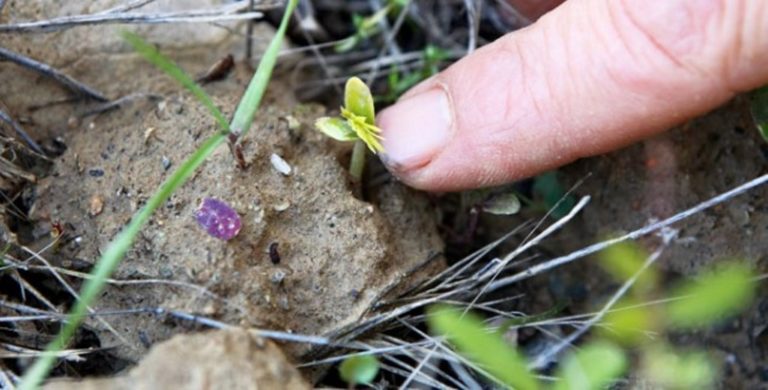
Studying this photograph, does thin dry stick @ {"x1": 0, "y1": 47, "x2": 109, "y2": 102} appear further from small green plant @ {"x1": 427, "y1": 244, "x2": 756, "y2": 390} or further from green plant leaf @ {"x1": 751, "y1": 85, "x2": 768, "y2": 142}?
green plant leaf @ {"x1": 751, "y1": 85, "x2": 768, "y2": 142}

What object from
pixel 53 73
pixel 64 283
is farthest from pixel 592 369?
pixel 53 73

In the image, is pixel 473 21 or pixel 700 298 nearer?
pixel 700 298

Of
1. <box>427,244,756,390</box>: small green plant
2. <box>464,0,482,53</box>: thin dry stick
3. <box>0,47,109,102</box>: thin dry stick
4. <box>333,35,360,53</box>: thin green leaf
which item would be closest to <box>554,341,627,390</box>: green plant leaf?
<box>427,244,756,390</box>: small green plant

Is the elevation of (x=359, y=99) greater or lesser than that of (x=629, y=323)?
greater

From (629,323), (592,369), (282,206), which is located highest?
(282,206)

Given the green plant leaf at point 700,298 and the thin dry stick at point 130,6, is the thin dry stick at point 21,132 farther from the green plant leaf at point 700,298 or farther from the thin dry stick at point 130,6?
the green plant leaf at point 700,298

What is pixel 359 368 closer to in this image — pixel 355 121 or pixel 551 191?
pixel 355 121
